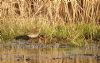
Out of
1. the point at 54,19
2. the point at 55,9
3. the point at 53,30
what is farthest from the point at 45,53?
the point at 55,9

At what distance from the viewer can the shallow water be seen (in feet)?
22.0

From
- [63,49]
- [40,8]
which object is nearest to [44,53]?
[63,49]

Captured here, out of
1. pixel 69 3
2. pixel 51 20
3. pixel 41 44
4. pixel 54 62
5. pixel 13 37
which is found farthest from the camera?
pixel 69 3

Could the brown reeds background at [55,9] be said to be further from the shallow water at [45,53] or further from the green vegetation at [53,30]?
the shallow water at [45,53]

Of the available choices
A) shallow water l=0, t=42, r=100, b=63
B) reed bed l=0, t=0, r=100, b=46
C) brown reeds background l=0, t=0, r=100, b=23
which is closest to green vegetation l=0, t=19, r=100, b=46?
reed bed l=0, t=0, r=100, b=46

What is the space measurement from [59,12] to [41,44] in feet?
10.7

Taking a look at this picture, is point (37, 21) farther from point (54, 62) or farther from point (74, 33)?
point (54, 62)

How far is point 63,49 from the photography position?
810cm

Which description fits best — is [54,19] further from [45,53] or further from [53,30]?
[45,53]

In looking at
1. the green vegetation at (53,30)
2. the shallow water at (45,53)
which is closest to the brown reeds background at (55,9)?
the green vegetation at (53,30)

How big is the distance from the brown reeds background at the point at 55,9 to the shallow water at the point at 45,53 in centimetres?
207

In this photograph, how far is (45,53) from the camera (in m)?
7.50

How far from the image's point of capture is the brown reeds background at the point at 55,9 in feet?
35.4

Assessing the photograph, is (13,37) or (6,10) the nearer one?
(13,37)
